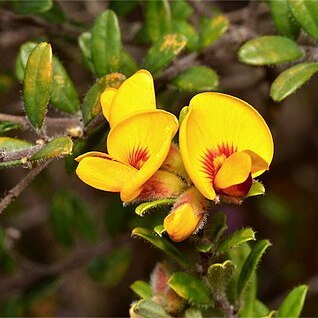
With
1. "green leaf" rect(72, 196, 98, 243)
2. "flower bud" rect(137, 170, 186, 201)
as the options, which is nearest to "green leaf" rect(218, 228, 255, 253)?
"flower bud" rect(137, 170, 186, 201)

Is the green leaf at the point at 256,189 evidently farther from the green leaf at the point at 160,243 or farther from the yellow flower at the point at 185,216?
the green leaf at the point at 160,243

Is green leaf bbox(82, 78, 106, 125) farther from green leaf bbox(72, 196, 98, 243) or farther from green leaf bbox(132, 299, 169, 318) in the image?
green leaf bbox(72, 196, 98, 243)

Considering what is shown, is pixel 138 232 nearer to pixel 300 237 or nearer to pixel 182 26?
pixel 182 26

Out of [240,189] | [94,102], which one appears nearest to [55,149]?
[94,102]

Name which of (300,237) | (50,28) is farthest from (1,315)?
(300,237)

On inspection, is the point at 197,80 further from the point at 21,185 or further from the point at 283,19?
the point at 21,185

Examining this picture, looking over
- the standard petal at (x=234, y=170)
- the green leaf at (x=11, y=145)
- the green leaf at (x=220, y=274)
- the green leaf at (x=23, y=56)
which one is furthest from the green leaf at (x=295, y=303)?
the green leaf at (x=23, y=56)

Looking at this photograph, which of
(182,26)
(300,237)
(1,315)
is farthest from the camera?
(300,237)
